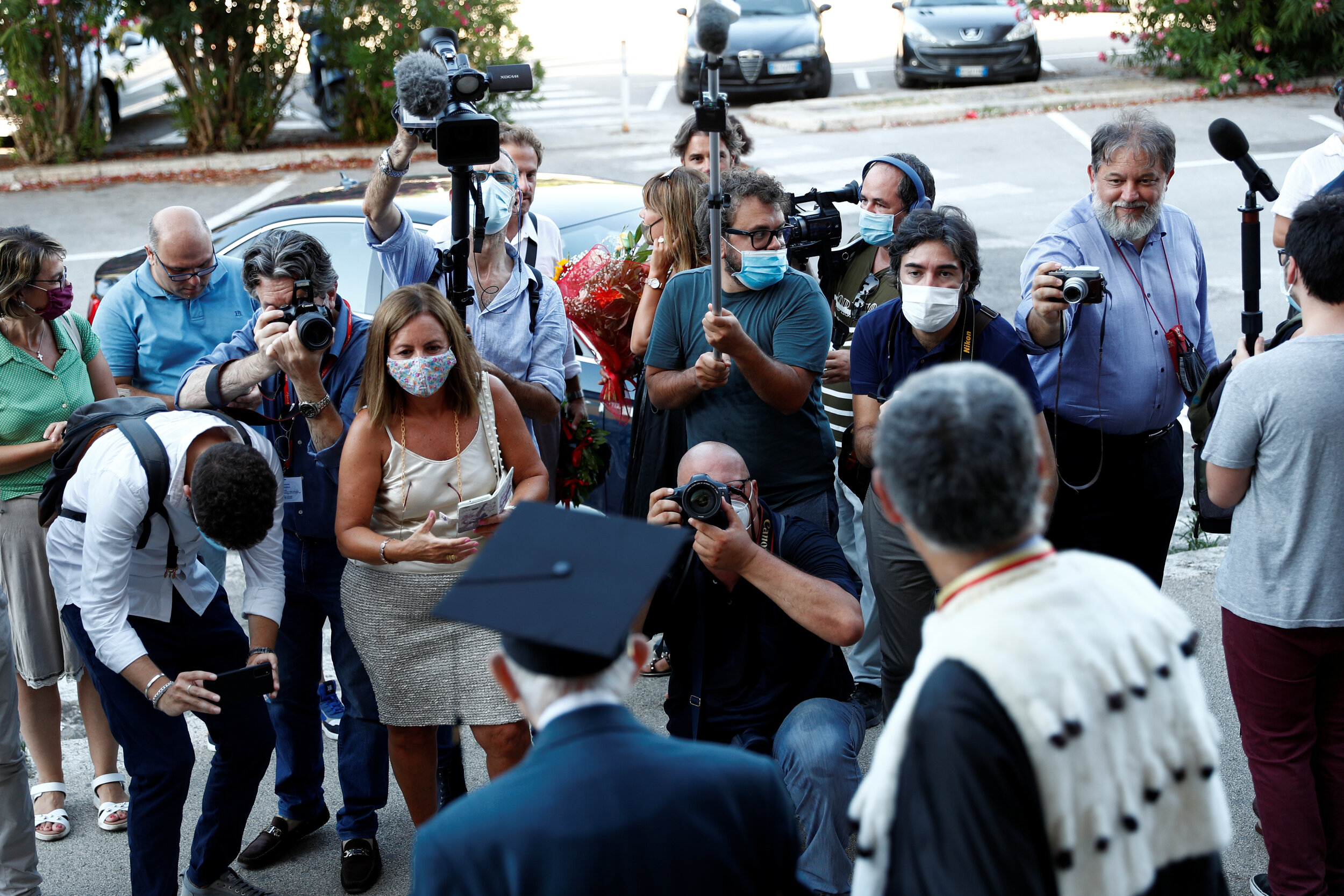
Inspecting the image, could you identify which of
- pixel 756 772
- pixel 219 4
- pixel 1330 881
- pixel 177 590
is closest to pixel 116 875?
pixel 177 590

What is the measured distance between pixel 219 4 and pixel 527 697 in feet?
48.1

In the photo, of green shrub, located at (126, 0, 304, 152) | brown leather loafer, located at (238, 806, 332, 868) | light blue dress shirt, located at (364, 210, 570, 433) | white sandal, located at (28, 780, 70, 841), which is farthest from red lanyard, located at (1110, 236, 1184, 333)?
green shrub, located at (126, 0, 304, 152)

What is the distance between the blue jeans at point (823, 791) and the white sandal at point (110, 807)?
7.77 ft

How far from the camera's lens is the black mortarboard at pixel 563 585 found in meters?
1.92

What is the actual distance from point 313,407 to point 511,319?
939 millimetres

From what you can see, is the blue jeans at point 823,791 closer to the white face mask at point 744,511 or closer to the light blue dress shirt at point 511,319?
the white face mask at point 744,511

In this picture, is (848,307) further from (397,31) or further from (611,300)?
(397,31)

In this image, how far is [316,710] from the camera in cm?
418

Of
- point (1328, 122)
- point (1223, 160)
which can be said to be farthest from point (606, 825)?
point (1328, 122)

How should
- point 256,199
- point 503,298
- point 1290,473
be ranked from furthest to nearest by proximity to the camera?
1. point 256,199
2. point 503,298
3. point 1290,473

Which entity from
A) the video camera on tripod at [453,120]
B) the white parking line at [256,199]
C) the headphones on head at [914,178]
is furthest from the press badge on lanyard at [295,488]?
the white parking line at [256,199]

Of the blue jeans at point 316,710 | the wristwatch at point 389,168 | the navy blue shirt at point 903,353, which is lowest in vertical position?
the blue jeans at point 316,710

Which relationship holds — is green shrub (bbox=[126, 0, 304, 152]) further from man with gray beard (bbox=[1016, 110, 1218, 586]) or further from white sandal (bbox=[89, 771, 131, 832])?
man with gray beard (bbox=[1016, 110, 1218, 586])

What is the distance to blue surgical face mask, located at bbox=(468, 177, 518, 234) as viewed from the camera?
4.52m
